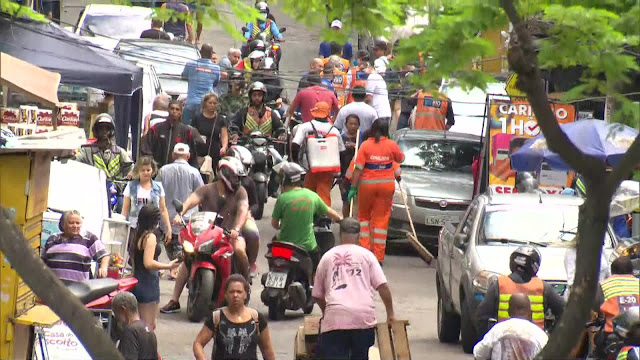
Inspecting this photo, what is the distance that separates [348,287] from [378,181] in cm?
731

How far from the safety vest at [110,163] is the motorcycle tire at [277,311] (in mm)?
2997

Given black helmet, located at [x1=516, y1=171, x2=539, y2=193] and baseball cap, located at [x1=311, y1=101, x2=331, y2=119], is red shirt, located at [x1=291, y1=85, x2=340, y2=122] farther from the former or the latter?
black helmet, located at [x1=516, y1=171, x2=539, y2=193]

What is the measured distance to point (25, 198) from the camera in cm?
1073

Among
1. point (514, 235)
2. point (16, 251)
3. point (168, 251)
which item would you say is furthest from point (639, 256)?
point (16, 251)

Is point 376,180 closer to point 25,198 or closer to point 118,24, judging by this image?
point 25,198

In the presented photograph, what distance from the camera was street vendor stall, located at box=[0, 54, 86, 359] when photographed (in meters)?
10.4

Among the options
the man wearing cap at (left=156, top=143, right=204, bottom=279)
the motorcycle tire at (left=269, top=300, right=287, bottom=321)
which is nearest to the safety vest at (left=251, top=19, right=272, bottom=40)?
the man wearing cap at (left=156, top=143, right=204, bottom=279)

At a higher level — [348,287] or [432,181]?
[432,181]

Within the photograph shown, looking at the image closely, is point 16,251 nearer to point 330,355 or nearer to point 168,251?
point 330,355

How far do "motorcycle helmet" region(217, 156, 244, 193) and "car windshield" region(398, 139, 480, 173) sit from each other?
19.9 ft

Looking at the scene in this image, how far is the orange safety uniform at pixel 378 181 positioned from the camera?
18.8 metres

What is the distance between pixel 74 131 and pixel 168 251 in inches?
221

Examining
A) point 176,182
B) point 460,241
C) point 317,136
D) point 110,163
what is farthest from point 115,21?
point 460,241

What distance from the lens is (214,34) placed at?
1585 inches
